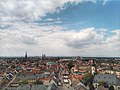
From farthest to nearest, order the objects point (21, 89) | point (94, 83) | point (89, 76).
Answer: point (89, 76), point (94, 83), point (21, 89)

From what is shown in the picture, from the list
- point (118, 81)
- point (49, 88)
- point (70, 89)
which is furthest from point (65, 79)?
point (49, 88)

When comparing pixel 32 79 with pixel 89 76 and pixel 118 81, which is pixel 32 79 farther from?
pixel 118 81

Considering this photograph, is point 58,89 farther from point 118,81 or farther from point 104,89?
point 118,81

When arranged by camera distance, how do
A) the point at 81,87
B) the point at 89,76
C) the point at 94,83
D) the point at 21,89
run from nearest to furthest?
the point at 21,89 → the point at 81,87 → the point at 94,83 → the point at 89,76

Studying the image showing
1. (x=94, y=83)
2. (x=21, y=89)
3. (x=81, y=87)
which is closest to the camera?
(x=21, y=89)

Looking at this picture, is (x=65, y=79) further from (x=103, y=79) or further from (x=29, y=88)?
(x=29, y=88)

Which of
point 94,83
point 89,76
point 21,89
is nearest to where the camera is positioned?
point 21,89

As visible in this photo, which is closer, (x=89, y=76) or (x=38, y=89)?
(x=38, y=89)

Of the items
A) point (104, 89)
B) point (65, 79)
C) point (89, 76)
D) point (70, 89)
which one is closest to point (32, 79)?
point (65, 79)

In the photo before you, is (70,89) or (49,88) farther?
(70,89)
